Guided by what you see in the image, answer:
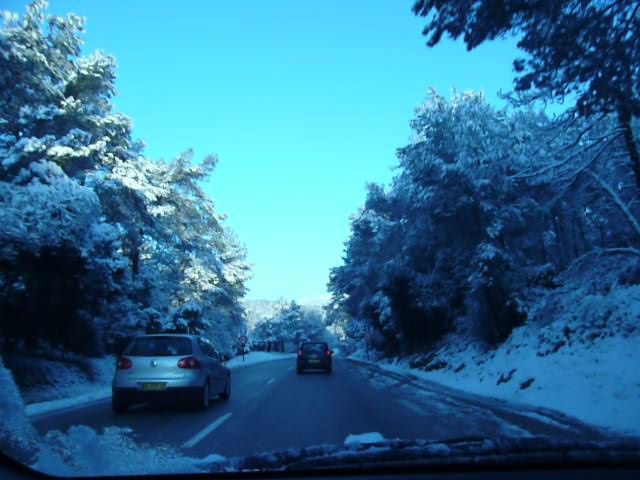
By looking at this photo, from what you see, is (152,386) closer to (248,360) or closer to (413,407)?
(413,407)

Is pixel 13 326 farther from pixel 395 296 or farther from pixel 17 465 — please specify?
pixel 395 296

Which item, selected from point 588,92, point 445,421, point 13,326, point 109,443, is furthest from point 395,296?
point 109,443

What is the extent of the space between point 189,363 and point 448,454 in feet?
27.1

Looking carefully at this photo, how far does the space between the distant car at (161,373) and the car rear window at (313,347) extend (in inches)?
651

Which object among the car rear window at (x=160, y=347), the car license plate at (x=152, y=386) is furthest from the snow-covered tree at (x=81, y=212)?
the car license plate at (x=152, y=386)

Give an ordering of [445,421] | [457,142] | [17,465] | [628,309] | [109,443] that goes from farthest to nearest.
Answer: [457,142] < [628,309] < [445,421] < [109,443] < [17,465]

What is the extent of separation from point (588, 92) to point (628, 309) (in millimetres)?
8540

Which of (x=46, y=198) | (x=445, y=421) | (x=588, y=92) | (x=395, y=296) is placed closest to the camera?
(x=588, y=92)

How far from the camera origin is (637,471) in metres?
3.59

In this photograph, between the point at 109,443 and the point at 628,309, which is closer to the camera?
the point at 109,443

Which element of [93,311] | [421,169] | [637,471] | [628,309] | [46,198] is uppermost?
[421,169]

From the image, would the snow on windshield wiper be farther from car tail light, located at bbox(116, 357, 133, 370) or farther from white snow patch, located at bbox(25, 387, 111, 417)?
white snow patch, located at bbox(25, 387, 111, 417)

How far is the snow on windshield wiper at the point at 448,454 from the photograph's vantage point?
3.88 meters

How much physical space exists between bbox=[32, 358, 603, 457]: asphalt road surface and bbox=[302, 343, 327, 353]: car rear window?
13.7 metres
